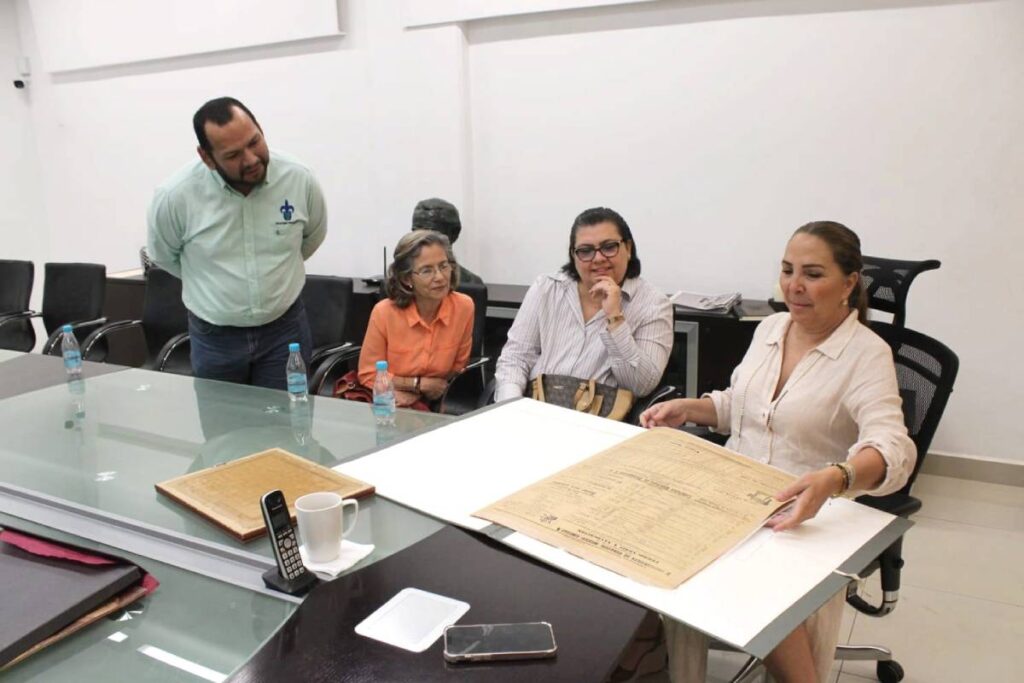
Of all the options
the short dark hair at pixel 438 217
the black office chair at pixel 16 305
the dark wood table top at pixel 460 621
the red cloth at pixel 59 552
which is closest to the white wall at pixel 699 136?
the short dark hair at pixel 438 217

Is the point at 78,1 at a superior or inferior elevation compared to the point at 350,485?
superior

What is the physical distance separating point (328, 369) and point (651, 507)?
1979mm

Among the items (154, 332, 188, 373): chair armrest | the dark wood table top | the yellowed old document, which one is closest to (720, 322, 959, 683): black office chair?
the yellowed old document

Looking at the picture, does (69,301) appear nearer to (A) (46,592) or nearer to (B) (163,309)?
(B) (163,309)

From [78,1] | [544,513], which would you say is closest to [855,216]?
[544,513]

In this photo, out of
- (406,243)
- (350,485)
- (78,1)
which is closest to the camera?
(350,485)

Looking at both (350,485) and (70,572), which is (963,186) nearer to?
(350,485)

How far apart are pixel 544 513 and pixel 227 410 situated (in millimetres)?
1211

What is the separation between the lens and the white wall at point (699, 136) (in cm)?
318

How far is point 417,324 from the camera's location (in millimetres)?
2758

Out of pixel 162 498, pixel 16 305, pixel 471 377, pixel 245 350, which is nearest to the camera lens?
pixel 162 498

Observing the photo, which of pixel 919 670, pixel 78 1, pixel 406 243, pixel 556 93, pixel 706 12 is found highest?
pixel 78 1

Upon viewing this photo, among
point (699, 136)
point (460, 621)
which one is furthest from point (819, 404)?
point (699, 136)

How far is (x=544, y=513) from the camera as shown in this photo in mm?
1307
